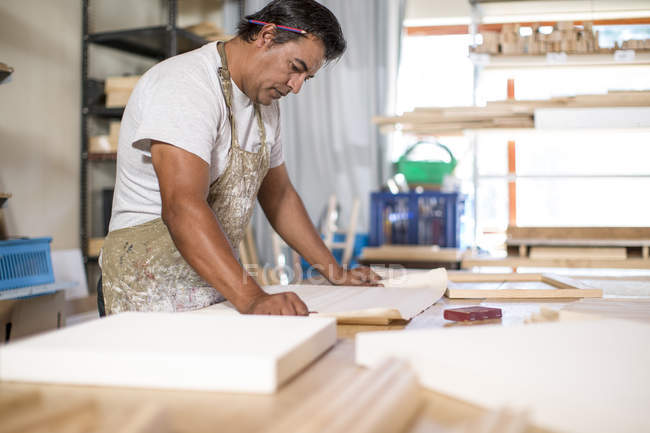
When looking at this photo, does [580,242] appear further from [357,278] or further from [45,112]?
[45,112]

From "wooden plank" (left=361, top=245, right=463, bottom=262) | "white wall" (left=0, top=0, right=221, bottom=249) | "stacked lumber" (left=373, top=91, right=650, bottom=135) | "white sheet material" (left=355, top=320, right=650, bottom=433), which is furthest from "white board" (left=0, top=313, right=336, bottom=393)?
"white wall" (left=0, top=0, right=221, bottom=249)

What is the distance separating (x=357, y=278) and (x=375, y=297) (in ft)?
0.94

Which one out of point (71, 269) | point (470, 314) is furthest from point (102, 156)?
point (470, 314)

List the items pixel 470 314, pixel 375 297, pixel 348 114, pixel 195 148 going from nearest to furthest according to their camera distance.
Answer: pixel 470 314 → pixel 195 148 → pixel 375 297 → pixel 348 114

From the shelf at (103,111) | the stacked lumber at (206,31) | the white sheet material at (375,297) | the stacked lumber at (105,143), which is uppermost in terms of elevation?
the stacked lumber at (206,31)

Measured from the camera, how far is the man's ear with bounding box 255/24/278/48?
55.3 inches

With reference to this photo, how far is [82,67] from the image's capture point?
12.6 ft

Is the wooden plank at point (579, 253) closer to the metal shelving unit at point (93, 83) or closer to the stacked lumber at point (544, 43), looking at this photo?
the stacked lumber at point (544, 43)

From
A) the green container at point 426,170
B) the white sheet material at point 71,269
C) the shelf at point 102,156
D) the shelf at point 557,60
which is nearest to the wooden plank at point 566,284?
the shelf at point 557,60

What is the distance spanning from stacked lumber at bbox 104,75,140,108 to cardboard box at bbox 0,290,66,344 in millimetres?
1293

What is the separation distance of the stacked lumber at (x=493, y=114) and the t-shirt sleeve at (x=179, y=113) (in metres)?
2.22

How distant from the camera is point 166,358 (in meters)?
0.66

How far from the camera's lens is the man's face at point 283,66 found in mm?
1422

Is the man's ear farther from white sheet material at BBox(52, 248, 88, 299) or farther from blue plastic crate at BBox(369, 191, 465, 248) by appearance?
white sheet material at BBox(52, 248, 88, 299)
